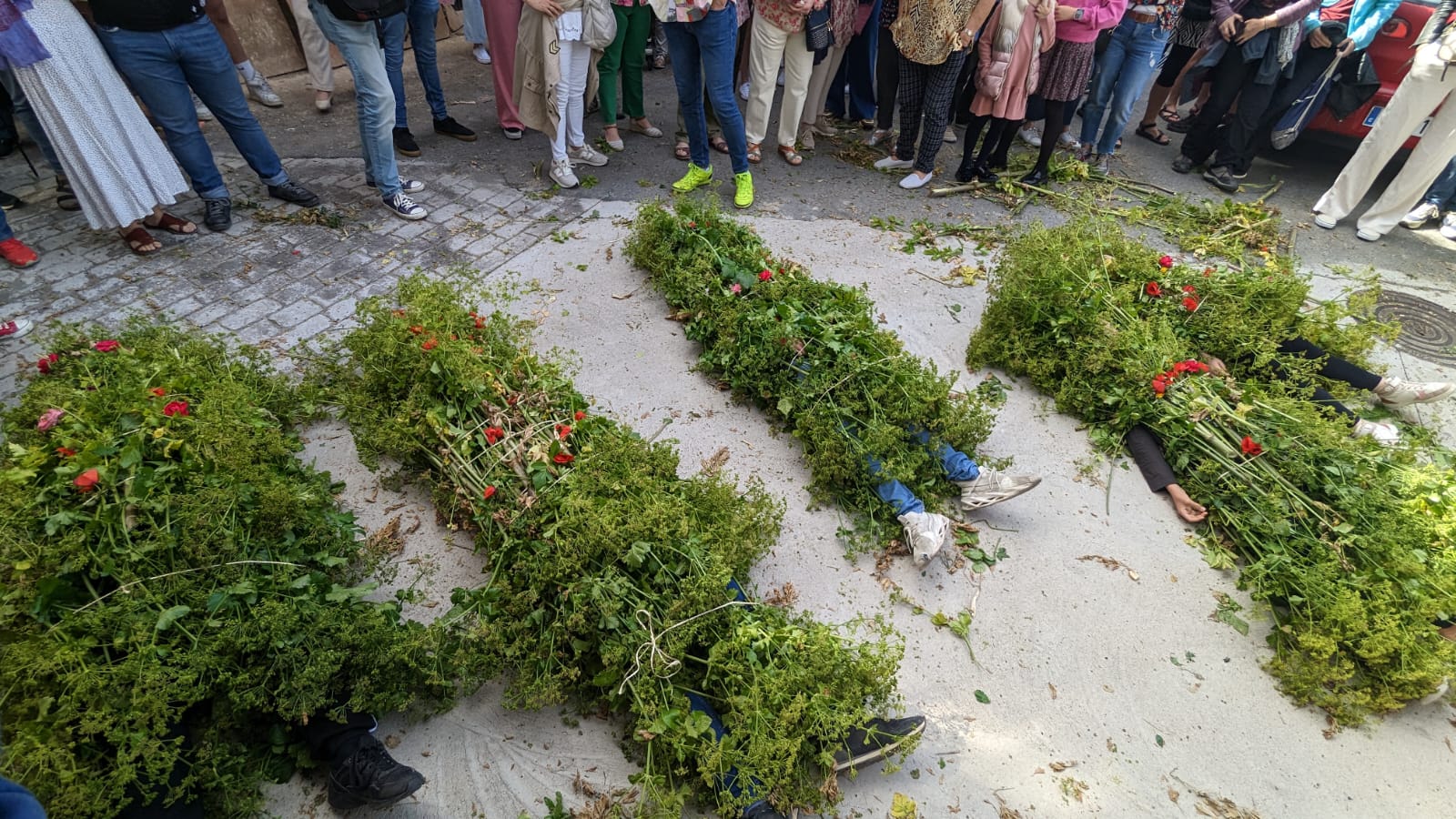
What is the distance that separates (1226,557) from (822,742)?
232cm

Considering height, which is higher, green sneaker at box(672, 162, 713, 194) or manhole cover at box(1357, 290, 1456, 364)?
green sneaker at box(672, 162, 713, 194)

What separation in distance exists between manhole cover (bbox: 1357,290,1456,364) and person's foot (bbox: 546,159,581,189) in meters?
6.19

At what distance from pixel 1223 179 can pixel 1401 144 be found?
48.4 inches

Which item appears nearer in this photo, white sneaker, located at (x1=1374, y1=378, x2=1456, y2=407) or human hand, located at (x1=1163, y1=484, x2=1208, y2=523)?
human hand, located at (x1=1163, y1=484, x2=1208, y2=523)

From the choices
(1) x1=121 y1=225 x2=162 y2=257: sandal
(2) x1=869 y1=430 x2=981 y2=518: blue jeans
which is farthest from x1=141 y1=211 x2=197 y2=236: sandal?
(2) x1=869 y1=430 x2=981 y2=518: blue jeans

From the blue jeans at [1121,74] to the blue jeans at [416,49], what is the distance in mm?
5429

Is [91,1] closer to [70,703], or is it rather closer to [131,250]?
[131,250]

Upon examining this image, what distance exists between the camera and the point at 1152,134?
7.60 metres

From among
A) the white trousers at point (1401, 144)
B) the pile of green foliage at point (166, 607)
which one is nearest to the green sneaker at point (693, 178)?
the pile of green foliage at point (166, 607)

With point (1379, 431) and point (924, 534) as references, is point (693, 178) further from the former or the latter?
point (1379, 431)

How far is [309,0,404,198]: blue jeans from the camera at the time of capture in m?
4.73

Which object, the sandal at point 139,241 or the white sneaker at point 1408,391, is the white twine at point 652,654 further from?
the sandal at point 139,241

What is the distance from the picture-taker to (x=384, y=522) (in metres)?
3.37

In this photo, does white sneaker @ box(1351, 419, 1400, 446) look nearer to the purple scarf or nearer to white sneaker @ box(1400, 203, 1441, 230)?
white sneaker @ box(1400, 203, 1441, 230)
